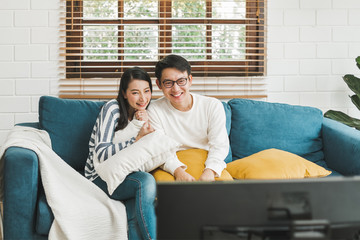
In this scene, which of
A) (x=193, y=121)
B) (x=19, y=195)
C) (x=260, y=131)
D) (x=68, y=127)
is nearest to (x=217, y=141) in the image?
(x=193, y=121)

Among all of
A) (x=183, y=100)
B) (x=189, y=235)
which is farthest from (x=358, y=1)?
(x=189, y=235)

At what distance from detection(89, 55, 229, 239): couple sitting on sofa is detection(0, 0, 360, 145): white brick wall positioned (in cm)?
79

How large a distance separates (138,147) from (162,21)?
1206 mm

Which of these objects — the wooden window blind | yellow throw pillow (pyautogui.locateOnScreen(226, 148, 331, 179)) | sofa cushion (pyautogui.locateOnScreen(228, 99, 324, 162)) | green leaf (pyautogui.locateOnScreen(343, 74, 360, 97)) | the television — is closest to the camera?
the television

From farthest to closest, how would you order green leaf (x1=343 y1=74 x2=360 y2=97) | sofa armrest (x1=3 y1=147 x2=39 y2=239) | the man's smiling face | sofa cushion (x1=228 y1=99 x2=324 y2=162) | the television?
green leaf (x1=343 y1=74 x2=360 y2=97) < sofa cushion (x1=228 y1=99 x2=324 y2=162) < the man's smiling face < sofa armrest (x1=3 y1=147 x2=39 y2=239) < the television

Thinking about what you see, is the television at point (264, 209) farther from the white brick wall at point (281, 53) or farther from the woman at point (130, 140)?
the white brick wall at point (281, 53)

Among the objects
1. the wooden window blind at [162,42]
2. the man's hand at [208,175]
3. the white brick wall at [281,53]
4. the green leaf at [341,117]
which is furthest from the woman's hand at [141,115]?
the green leaf at [341,117]

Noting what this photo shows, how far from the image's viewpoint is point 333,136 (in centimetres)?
233

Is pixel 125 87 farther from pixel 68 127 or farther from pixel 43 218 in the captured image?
pixel 43 218

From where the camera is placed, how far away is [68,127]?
7.66ft

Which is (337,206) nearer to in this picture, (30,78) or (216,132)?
(216,132)

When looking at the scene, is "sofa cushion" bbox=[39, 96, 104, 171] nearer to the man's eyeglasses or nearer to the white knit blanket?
the white knit blanket

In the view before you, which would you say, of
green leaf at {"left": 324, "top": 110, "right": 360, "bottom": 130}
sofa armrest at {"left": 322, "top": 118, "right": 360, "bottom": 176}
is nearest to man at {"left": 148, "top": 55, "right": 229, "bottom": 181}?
sofa armrest at {"left": 322, "top": 118, "right": 360, "bottom": 176}

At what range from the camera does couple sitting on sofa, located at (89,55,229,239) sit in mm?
1890
